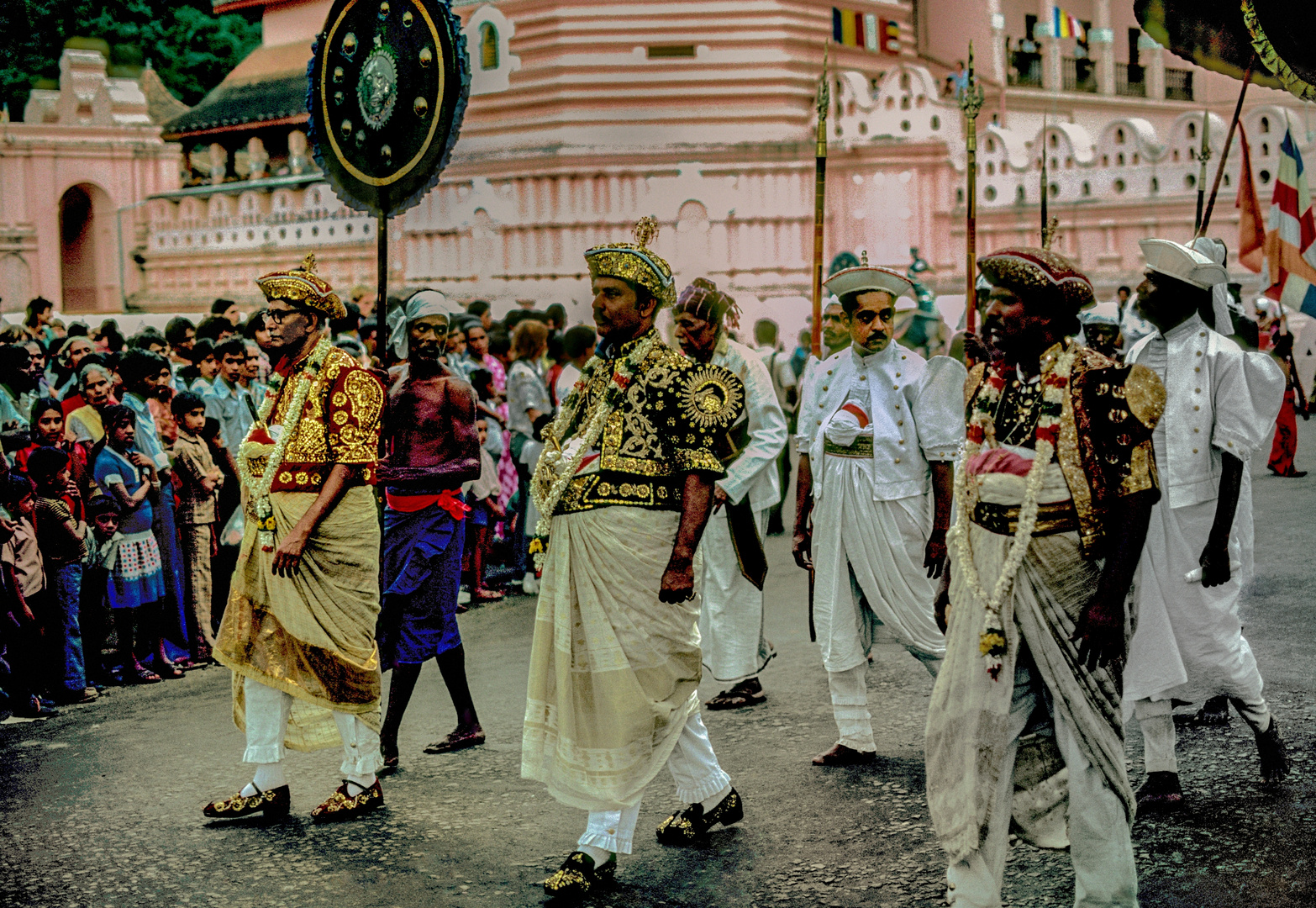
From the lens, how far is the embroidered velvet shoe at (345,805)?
525cm

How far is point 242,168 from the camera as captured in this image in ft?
108

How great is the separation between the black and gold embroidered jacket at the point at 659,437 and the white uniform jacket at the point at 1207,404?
1817mm

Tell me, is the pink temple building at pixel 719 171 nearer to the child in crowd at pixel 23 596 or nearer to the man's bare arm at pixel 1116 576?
the child in crowd at pixel 23 596

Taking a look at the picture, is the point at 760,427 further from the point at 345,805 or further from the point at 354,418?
the point at 345,805

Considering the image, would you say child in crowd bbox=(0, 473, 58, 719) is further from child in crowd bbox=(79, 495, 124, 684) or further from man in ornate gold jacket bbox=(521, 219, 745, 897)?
man in ornate gold jacket bbox=(521, 219, 745, 897)

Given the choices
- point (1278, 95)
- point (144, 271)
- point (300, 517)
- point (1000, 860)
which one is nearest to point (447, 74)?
point (300, 517)

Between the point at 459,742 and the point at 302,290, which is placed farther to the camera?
the point at 459,742

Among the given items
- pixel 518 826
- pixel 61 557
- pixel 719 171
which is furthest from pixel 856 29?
pixel 518 826

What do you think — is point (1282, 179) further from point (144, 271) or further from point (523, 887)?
point (144, 271)

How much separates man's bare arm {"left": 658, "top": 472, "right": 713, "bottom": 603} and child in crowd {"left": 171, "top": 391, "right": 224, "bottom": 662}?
442 centimetres

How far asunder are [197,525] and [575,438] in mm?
4149

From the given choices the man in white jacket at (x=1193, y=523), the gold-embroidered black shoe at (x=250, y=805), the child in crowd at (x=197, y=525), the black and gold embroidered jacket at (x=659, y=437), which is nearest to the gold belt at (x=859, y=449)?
the man in white jacket at (x=1193, y=523)

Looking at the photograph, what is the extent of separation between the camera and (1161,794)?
5.06 m

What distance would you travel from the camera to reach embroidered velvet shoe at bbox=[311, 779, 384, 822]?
17.2ft
